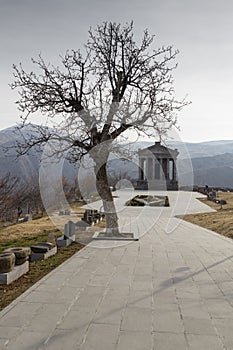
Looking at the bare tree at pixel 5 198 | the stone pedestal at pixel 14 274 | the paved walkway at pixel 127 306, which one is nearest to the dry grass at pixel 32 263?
the stone pedestal at pixel 14 274

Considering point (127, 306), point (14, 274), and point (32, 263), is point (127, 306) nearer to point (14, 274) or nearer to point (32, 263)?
point (14, 274)

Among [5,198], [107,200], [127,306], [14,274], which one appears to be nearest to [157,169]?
[5,198]

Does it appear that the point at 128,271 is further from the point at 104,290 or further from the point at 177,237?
the point at 177,237

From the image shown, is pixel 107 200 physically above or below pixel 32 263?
above

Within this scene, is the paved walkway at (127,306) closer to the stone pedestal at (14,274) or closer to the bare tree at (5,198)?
the stone pedestal at (14,274)

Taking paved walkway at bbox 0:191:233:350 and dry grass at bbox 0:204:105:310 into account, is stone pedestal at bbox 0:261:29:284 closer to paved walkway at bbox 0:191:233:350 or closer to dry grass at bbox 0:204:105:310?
dry grass at bbox 0:204:105:310

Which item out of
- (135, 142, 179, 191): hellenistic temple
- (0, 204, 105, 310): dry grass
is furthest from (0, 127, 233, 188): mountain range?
(0, 204, 105, 310): dry grass

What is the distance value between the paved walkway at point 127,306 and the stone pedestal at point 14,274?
1.86 ft

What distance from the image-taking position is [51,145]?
40.7 feet

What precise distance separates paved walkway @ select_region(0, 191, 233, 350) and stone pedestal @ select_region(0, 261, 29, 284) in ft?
1.86

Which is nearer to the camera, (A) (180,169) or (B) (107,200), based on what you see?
(B) (107,200)

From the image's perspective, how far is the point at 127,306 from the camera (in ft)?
18.1

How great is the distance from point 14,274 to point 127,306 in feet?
8.75

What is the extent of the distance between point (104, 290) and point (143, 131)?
24.4 feet
